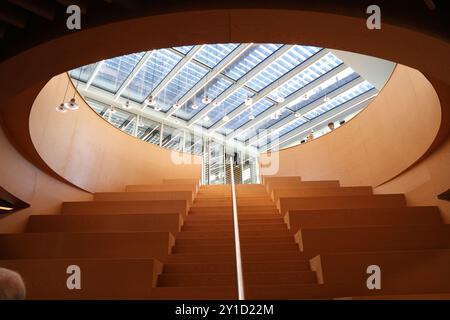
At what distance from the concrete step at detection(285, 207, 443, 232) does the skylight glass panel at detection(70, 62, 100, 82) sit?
6632 millimetres

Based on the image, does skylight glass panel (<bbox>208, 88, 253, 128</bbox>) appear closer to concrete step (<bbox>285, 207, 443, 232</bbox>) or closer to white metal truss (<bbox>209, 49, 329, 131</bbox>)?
white metal truss (<bbox>209, 49, 329, 131</bbox>)

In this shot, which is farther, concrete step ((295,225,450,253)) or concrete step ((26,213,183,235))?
concrete step ((26,213,183,235))

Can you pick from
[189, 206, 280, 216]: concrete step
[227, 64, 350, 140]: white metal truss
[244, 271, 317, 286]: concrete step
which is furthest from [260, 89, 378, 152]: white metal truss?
[244, 271, 317, 286]: concrete step

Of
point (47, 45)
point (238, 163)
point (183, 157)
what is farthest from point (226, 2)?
point (238, 163)

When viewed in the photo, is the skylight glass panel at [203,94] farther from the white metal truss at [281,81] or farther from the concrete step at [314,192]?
the concrete step at [314,192]

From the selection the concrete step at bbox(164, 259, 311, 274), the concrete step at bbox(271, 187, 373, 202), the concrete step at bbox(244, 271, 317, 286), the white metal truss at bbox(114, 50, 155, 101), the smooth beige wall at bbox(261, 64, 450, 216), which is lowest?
the concrete step at bbox(244, 271, 317, 286)

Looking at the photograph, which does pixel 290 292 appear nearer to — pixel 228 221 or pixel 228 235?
pixel 228 235

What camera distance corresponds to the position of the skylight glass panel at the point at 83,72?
800cm

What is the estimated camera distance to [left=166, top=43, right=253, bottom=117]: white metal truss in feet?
24.3

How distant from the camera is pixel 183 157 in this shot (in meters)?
7.61

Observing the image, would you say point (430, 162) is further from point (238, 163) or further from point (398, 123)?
point (238, 163)

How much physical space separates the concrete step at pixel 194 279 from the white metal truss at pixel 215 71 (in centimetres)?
567

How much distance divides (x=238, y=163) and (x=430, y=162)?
8.22 m

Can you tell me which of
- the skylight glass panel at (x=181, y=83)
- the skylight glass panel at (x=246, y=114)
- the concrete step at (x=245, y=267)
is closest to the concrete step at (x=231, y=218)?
the concrete step at (x=245, y=267)
